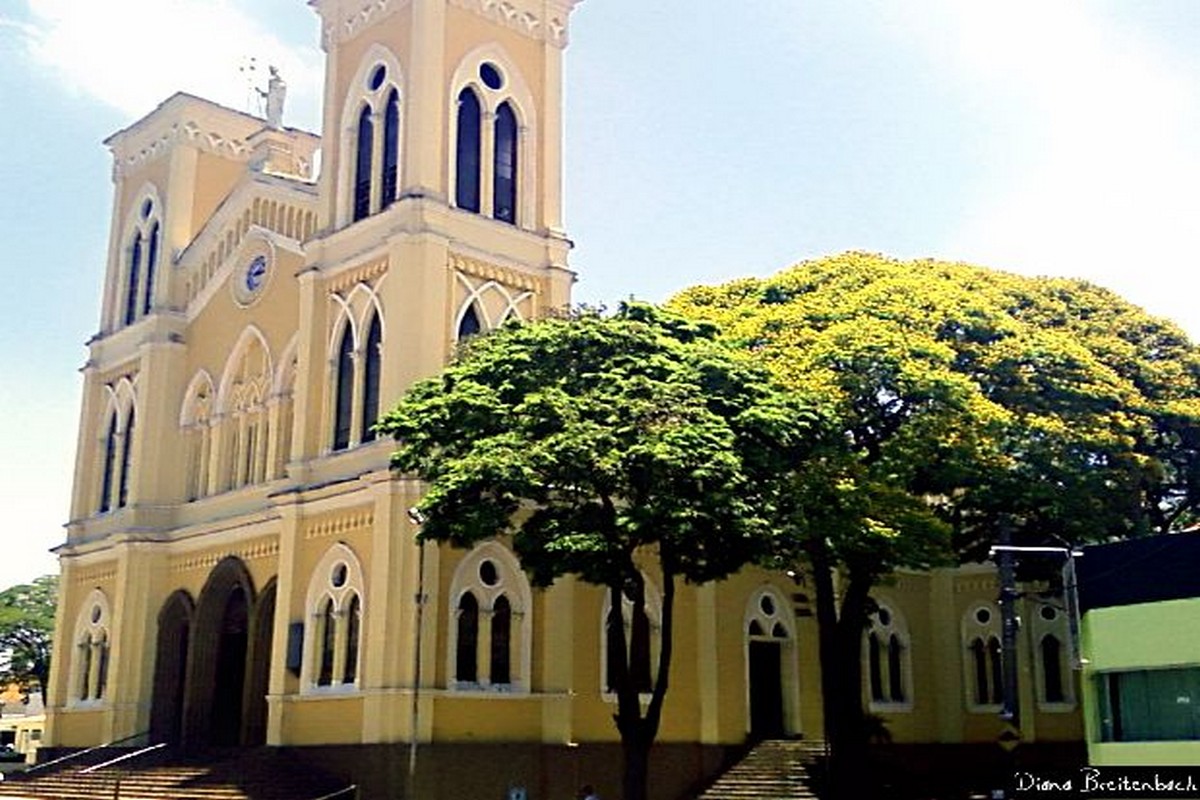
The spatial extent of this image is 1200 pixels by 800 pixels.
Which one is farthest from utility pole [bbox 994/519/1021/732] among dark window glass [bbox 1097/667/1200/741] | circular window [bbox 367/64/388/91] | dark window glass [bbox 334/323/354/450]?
circular window [bbox 367/64/388/91]

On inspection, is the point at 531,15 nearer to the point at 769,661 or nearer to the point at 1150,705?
the point at 769,661

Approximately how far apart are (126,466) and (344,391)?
9.49 m

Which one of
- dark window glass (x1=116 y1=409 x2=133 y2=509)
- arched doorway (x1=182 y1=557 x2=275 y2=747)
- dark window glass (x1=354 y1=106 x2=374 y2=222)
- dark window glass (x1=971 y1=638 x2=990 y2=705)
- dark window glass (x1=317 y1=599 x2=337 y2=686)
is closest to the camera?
dark window glass (x1=317 y1=599 x2=337 y2=686)

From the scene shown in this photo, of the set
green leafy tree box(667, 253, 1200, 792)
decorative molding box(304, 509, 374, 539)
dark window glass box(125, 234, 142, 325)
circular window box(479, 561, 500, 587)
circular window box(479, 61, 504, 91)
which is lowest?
circular window box(479, 561, 500, 587)

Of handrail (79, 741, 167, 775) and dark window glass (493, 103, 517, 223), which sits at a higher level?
dark window glass (493, 103, 517, 223)

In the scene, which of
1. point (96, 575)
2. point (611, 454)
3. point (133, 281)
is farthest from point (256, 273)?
point (611, 454)

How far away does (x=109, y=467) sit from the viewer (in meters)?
36.7

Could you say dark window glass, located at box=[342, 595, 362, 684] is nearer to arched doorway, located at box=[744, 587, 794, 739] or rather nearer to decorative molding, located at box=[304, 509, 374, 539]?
decorative molding, located at box=[304, 509, 374, 539]

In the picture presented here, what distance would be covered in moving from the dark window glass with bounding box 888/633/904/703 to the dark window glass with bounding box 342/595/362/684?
14.9m

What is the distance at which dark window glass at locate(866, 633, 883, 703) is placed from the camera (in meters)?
35.0

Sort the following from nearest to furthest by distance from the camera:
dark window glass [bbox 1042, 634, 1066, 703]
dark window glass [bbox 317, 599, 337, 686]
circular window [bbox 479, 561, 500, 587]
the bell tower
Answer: circular window [bbox 479, 561, 500, 587]
dark window glass [bbox 317, 599, 337, 686]
the bell tower
dark window glass [bbox 1042, 634, 1066, 703]

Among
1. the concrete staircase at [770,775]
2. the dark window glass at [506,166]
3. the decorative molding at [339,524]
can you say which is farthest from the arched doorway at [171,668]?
the concrete staircase at [770,775]

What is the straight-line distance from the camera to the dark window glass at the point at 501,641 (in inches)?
1051

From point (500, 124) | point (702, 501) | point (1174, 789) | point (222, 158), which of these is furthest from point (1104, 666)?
point (222, 158)
